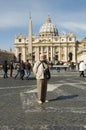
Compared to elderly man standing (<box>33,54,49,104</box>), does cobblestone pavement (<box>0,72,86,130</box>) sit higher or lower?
lower

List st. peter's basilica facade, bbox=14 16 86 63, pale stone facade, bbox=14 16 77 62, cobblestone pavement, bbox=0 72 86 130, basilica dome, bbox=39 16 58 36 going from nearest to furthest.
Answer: cobblestone pavement, bbox=0 72 86 130 < st. peter's basilica facade, bbox=14 16 86 63 < pale stone facade, bbox=14 16 77 62 < basilica dome, bbox=39 16 58 36

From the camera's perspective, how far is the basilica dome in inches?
6722

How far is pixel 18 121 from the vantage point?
7391 mm

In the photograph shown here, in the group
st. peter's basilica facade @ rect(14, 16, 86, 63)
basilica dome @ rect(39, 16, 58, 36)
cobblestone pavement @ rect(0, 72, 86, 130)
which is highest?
basilica dome @ rect(39, 16, 58, 36)

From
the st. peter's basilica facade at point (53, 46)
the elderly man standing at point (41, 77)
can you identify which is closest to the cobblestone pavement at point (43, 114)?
the elderly man standing at point (41, 77)

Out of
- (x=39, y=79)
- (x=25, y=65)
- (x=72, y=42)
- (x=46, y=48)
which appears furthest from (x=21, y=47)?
(x=39, y=79)

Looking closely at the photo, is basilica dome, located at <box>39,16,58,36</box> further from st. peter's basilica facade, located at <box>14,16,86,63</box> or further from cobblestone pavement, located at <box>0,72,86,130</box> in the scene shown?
cobblestone pavement, located at <box>0,72,86,130</box>

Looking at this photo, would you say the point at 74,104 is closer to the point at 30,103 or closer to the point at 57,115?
the point at 30,103

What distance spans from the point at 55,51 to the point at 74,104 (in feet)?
495

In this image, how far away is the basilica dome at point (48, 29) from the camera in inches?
6722

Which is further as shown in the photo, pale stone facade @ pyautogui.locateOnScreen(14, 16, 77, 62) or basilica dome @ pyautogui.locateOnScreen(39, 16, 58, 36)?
basilica dome @ pyautogui.locateOnScreen(39, 16, 58, 36)

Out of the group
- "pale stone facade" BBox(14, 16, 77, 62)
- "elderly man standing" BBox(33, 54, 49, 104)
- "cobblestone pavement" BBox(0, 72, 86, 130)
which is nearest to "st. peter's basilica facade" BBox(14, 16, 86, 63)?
"pale stone facade" BBox(14, 16, 77, 62)

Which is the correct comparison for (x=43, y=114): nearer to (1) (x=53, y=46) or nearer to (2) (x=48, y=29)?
(1) (x=53, y=46)

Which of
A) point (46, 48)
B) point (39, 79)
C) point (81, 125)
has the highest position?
point (46, 48)
